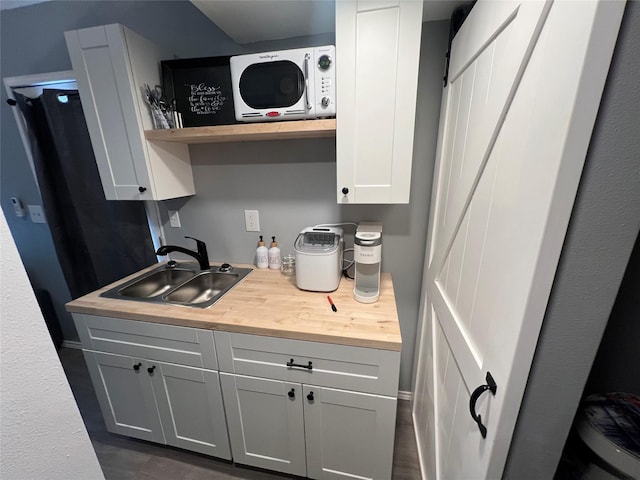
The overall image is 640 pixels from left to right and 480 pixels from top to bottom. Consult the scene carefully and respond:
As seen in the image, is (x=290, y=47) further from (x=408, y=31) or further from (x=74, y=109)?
(x=74, y=109)

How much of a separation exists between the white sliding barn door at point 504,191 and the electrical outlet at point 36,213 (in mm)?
2777

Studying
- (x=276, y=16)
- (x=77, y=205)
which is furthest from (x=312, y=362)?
(x=77, y=205)

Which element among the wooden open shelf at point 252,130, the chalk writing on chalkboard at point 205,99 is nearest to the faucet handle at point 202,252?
the wooden open shelf at point 252,130

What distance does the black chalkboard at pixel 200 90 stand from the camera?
1.20 m

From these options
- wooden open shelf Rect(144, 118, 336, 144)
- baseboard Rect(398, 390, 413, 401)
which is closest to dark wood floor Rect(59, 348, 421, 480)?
baseboard Rect(398, 390, 413, 401)

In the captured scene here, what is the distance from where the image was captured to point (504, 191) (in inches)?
24.7

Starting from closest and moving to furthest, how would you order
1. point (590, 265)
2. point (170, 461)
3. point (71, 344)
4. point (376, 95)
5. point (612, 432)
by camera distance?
point (590, 265) → point (612, 432) → point (376, 95) → point (170, 461) → point (71, 344)

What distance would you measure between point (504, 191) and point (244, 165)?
4.39 ft

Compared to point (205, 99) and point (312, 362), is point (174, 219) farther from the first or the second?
point (312, 362)

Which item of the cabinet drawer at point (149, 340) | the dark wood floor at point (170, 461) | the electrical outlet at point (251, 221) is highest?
the electrical outlet at point (251, 221)

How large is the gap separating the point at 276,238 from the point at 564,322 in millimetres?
1390

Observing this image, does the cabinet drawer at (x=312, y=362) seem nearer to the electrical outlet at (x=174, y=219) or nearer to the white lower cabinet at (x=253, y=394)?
the white lower cabinet at (x=253, y=394)

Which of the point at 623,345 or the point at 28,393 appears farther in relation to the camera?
the point at 623,345

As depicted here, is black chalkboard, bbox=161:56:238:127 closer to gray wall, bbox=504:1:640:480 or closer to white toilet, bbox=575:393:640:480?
gray wall, bbox=504:1:640:480
